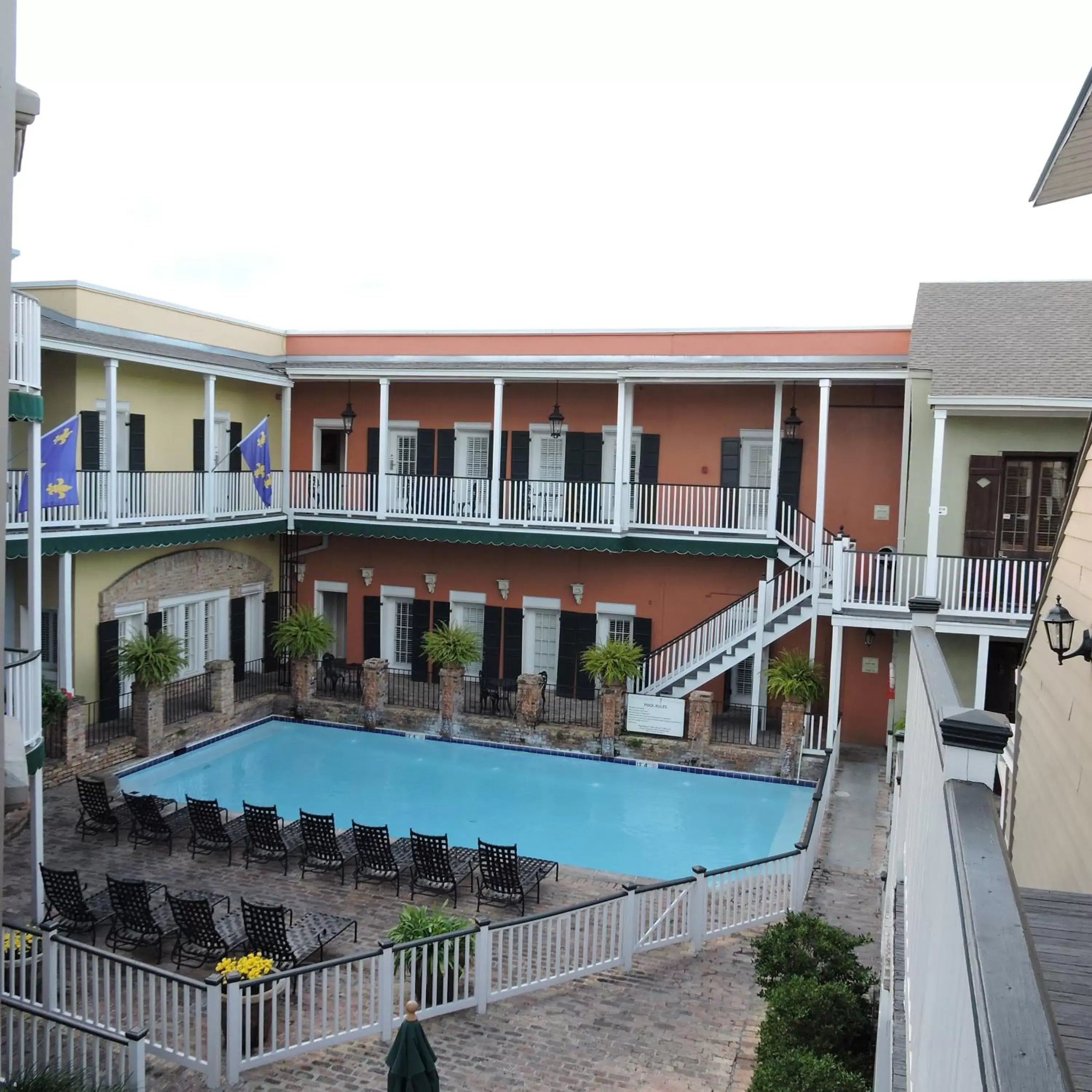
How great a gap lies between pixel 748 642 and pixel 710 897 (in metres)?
8.15

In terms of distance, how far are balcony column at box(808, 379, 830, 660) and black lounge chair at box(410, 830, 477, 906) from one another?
8278 millimetres

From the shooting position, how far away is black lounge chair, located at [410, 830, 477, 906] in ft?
39.6

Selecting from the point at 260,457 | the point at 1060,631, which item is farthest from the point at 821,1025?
the point at 260,457

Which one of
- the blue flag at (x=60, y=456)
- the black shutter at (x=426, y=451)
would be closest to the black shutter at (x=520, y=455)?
the black shutter at (x=426, y=451)

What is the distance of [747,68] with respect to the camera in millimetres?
21594

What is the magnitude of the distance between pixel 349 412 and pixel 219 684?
Result: 6448 millimetres

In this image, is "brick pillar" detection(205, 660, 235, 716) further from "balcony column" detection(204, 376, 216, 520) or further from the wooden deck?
the wooden deck

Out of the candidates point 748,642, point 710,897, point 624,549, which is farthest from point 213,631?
point 710,897

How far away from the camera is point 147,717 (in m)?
17.3

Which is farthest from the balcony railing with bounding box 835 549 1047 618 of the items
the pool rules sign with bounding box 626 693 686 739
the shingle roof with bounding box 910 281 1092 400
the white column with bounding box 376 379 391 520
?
the white column with bounding box 376 379 391 520

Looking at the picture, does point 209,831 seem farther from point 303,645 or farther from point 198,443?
point 198,443

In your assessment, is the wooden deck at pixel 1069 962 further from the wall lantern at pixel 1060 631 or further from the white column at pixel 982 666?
the white column at pixel 982 666

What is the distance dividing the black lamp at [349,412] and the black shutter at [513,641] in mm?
5390

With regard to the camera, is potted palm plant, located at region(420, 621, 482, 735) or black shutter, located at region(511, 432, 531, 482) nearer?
potted palm plant, located at region(420, 621, 482, 735)
